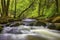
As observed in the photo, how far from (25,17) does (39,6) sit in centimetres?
127

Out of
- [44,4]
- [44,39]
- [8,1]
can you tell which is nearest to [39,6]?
[44,4]

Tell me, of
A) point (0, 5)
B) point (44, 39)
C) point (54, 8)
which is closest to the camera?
point (44, 39)

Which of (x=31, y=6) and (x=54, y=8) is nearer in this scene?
(x=54, y=8)

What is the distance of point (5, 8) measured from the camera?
843cm

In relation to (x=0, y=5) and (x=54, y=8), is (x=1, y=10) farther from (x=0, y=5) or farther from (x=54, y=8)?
(x=54, y=8)

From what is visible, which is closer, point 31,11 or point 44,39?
point 44,39

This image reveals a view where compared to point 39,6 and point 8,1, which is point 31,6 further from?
point 8,1

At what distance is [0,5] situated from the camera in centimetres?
885

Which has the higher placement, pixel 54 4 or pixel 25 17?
pixel 54 4

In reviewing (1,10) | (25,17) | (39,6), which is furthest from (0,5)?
(39,6)

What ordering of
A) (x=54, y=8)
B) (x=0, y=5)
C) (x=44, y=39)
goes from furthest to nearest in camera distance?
(x=0, y=5), (x=54, y=8), (x=44, y=39)

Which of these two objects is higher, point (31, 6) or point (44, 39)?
point (31, 6)

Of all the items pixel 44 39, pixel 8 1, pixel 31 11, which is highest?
pixel 8 1

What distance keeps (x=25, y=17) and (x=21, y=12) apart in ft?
1.58
